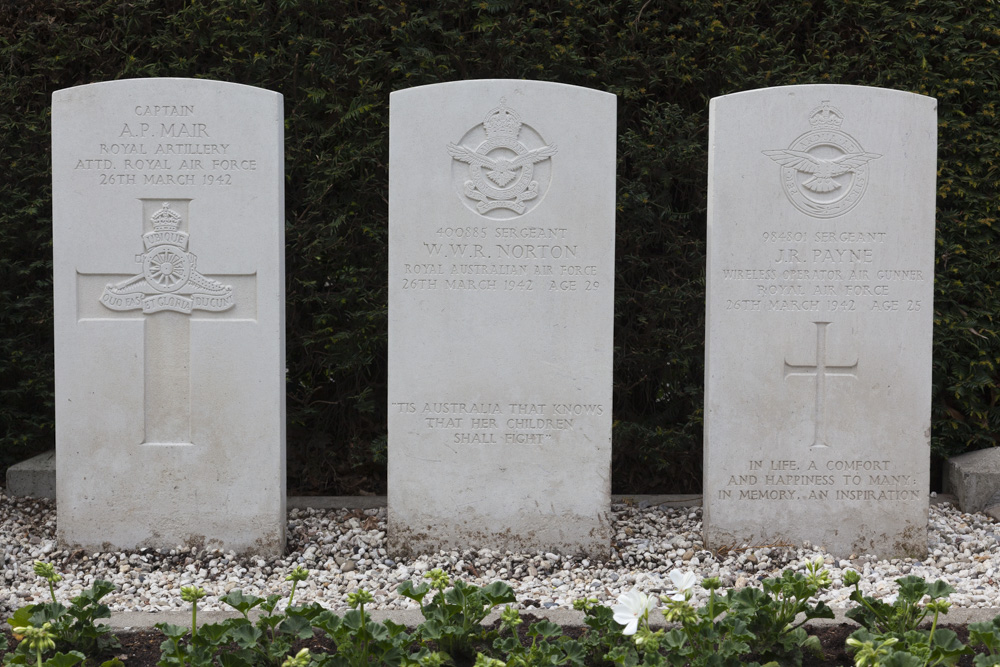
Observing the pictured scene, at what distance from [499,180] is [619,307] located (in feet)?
4.14

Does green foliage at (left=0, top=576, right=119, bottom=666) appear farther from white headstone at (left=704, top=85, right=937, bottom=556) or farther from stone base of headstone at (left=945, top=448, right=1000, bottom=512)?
Result: stone base of headstone at (left=945, top=448, right=1000, bottom=512)

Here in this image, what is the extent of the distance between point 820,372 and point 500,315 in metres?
1.30

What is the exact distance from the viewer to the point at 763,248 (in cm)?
381

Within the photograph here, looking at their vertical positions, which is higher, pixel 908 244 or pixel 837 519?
pixel 908 244

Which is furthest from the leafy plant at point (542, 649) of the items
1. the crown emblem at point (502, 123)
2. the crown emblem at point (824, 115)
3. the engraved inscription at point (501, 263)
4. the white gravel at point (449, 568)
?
the crown emblem at point (824, 115)

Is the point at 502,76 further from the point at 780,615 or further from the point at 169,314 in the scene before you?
the point at 780,615

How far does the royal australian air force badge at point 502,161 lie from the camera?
12.4 ft

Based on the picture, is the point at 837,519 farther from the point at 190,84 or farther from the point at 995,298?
the point at 190,84

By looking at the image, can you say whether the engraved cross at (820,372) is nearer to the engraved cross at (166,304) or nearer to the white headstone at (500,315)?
the white headstone at (500,315)

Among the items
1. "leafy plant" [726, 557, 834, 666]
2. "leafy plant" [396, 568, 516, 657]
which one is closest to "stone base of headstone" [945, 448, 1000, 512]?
"leafy plant" [726, 557, 834, 666]

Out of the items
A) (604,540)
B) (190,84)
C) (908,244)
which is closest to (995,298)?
(908,244)

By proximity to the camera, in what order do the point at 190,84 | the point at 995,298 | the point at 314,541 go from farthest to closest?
the point at 995,298 < the point at 314,541 < the point at 190,84

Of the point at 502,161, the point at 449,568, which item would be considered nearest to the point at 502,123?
the point at 502,161

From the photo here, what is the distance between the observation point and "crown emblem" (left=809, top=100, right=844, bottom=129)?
378 cm
